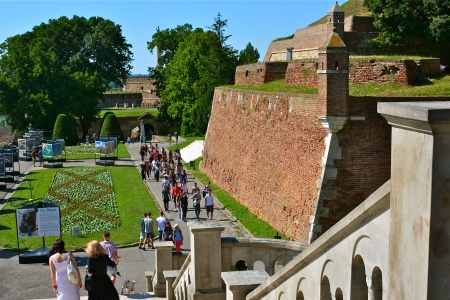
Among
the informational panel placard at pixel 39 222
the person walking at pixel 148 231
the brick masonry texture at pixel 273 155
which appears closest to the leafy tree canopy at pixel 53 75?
the brick masonry texture at pixel 273 155

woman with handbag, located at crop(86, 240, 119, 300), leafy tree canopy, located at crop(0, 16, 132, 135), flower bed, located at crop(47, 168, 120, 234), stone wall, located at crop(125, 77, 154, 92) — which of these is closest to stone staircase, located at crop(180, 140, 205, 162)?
flower bed, located at crop(47, 168, 120, 234)

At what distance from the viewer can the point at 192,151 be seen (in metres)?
46.8

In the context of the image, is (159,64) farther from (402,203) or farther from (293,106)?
(402,203)

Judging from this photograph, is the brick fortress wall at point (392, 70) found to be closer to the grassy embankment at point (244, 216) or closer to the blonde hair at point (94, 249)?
the grassy embankment at point (244, 216)

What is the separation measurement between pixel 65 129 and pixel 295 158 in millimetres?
42909

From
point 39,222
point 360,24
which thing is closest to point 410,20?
point 360,24

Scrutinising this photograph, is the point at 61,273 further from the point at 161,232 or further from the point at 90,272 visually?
the point at 161,232

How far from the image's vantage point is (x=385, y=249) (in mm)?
4145

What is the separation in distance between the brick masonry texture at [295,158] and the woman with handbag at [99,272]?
10993mm

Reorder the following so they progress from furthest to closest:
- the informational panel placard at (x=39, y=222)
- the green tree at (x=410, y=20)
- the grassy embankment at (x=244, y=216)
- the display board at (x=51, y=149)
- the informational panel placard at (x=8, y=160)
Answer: the display board at (x=51, y=149), the informational panel placard at (x=8, y=160), the green tree at (x=410, y=20), the grassy embankment at (x=244, y=216), the informational panel placard at (x=39, y=222)

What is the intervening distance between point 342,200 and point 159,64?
6036cm

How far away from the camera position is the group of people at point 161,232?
1944cm

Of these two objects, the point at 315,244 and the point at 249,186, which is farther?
the point at 249,186

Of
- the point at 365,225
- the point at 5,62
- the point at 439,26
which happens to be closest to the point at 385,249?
the point at 365,225
